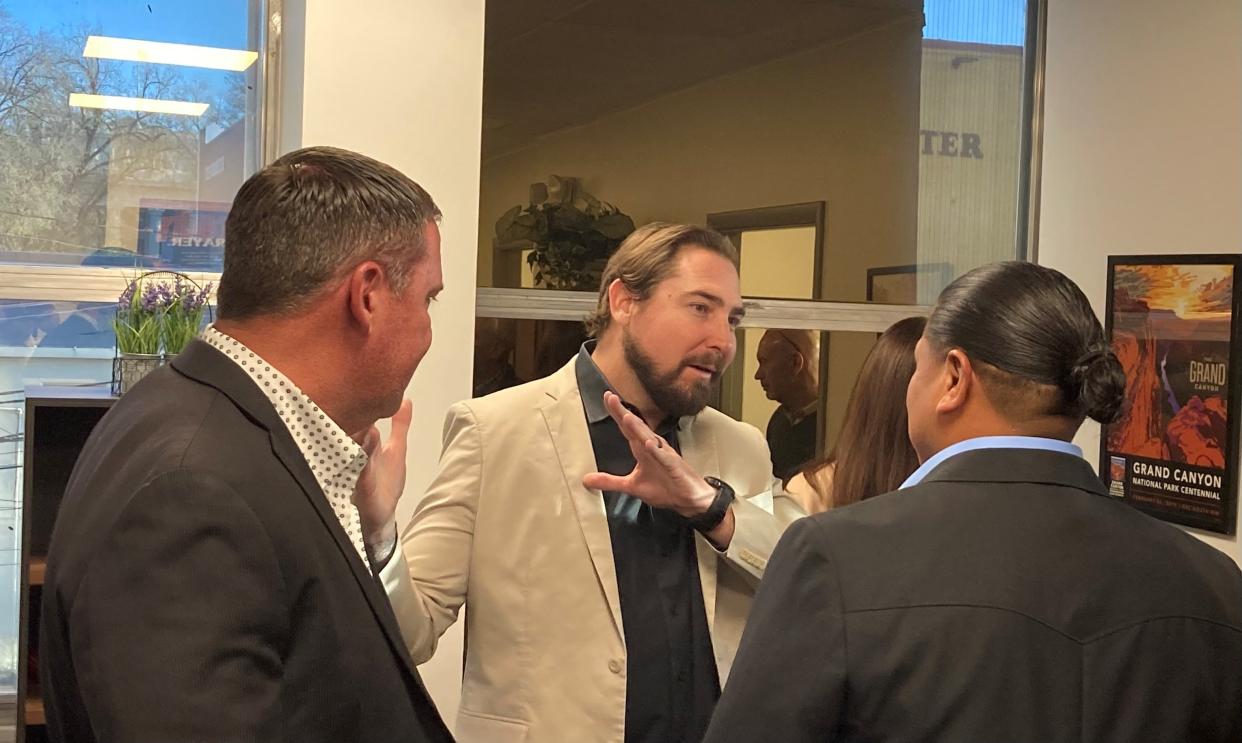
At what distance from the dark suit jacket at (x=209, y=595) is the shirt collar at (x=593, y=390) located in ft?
3.50

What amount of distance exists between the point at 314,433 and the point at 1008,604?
739 millimetres

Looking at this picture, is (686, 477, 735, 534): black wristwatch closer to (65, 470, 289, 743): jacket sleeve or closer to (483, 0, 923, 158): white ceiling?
(65, 470, 289, 743): jacket sleeve

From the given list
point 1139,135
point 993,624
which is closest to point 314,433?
point 993,624

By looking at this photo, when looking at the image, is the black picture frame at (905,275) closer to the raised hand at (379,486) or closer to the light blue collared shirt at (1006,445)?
the raised hand at (379,486)

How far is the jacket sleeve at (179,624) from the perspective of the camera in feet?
3.10

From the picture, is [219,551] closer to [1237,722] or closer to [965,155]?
[1237,722]

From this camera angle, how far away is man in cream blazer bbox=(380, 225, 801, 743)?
6.63 ft

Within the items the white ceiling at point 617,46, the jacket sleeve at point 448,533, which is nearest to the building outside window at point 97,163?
the white ceiling at point 617,46

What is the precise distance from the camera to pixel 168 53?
3.28m

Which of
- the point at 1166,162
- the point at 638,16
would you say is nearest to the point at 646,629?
the point at 638,16

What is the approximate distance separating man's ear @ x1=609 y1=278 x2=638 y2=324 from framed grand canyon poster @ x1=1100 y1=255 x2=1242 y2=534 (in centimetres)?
206

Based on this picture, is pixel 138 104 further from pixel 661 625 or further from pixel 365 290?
pixel 365 290

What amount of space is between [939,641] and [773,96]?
294 centimetres

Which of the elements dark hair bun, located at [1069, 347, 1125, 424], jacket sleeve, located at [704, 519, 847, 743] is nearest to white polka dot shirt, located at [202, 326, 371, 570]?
jacket sleeve, located at [704, 519, 847, 743]
